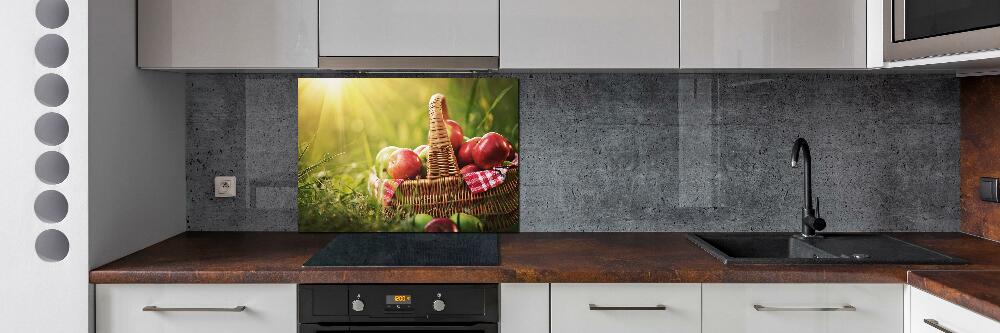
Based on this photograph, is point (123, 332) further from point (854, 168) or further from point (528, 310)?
point (854, 168)

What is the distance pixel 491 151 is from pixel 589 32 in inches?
22.5

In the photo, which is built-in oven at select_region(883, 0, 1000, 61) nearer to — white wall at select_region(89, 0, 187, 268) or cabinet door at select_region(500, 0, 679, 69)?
cabinet door at select_region(500, 0, 679, 69)

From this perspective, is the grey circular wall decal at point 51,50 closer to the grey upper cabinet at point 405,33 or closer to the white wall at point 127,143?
the white wall at point 127,143

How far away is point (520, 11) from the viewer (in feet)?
6.93

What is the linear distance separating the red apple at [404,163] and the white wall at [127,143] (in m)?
0.72

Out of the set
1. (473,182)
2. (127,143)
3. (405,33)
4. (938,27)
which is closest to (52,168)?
(127,143)

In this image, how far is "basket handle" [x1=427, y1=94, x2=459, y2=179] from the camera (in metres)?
2.46

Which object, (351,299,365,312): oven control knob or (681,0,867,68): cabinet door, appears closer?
(351,299,365,312): oven control knob

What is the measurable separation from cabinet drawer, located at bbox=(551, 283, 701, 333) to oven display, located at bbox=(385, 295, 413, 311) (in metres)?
0.37

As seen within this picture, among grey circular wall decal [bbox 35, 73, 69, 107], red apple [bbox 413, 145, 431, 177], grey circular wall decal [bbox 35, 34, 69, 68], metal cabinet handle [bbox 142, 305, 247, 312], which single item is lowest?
metal cabinet handle [bbox 142, 305, 247, 312]

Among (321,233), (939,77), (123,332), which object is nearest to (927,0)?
(939,77)

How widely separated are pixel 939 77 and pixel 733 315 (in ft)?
4.21

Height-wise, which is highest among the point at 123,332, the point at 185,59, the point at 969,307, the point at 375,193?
the point at 185,59

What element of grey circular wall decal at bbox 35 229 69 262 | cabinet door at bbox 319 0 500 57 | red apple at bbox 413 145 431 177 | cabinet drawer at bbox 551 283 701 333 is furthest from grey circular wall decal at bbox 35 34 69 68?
cabinet drawer at bbox 551 283 701 333
